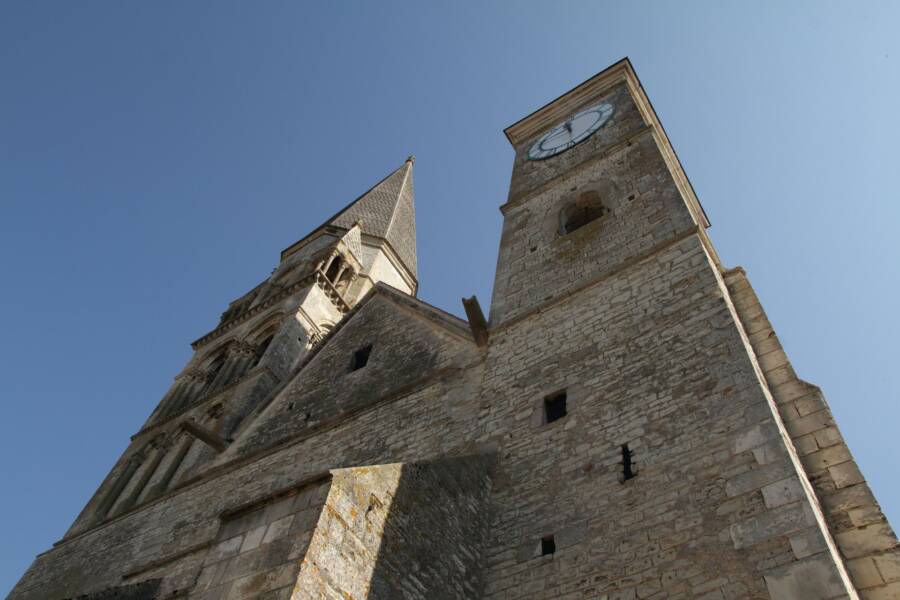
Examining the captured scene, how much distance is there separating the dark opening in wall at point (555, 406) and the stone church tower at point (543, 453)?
1.2 inches

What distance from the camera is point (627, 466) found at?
→ 604cm

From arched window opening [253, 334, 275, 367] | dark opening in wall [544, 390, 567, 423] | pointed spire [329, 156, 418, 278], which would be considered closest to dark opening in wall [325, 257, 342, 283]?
arched window opening [253, 334, 275, 367]

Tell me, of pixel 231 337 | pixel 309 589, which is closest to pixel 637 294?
pixel 309 589

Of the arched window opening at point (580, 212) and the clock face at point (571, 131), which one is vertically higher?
the clock face at point (571, 131)

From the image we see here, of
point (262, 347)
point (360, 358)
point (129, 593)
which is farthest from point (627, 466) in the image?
point (262, 347)

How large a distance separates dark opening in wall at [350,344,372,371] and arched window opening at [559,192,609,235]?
3150mm

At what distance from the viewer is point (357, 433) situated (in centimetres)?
872

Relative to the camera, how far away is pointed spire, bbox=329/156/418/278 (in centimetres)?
2241

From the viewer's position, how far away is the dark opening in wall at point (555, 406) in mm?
7125

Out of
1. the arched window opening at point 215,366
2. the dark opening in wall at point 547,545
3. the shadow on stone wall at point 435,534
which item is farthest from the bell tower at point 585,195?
the arched window opening at point 215,366

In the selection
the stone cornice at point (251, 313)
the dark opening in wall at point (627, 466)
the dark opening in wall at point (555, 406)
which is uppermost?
the stone cornice at point (251, 313)

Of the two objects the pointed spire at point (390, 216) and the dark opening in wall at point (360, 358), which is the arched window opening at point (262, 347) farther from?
the pointed spire at point (390, 216)

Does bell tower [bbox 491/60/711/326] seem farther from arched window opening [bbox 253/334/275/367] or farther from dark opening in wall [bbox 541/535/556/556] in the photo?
arched window opening [bbox 253/334/275/367]

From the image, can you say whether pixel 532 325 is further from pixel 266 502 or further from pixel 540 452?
pixel 266 502
